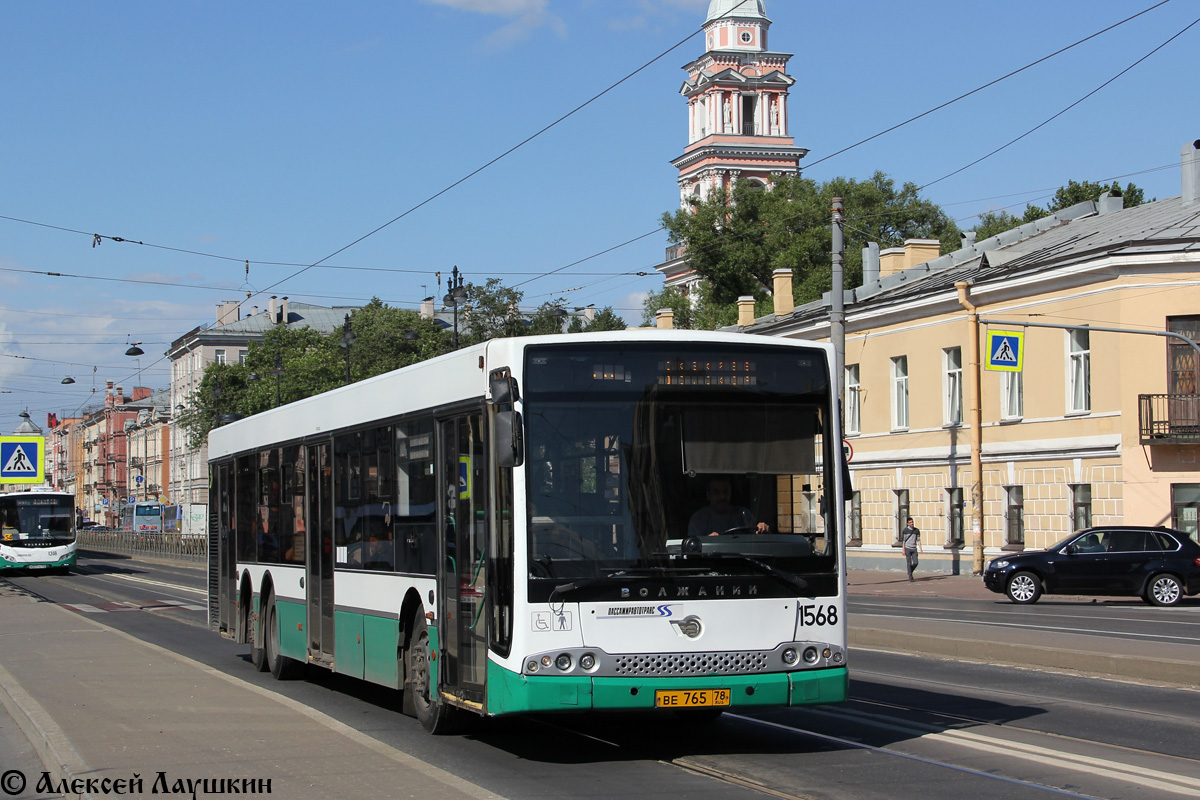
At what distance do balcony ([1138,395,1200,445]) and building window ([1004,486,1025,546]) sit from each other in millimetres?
4557

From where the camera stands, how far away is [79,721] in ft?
35.6

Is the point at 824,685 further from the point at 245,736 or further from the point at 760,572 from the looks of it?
the point at 245,736

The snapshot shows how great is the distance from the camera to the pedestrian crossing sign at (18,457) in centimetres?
3812

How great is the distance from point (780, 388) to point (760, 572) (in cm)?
128

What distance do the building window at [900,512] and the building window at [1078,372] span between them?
771cm

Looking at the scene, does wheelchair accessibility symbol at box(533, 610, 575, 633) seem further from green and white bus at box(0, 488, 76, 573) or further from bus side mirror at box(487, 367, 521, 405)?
green and white bus at box(0, 488, 76, 573)

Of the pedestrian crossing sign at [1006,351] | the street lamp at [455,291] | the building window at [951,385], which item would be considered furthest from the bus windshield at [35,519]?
the pedestrian crossing sign at [1006,351]

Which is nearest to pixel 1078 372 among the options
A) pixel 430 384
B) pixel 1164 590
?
pixel 1164 590

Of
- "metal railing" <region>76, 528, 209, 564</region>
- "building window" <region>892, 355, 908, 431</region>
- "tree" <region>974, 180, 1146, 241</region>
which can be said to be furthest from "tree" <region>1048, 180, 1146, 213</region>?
"metal railing" <region>76, 528, 209, 564</region>

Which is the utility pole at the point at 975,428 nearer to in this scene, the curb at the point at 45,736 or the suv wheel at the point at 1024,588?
the suv wheel at the point at 1024,588

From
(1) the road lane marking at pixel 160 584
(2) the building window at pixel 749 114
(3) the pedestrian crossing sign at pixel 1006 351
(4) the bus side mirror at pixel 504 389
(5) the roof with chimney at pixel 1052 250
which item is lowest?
(1) the road lane marking at pixel 160 584

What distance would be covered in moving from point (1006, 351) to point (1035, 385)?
3.35 meters

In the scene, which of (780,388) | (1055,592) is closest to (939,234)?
(1055,592)

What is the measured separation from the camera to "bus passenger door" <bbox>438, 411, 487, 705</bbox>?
9.88 meters
